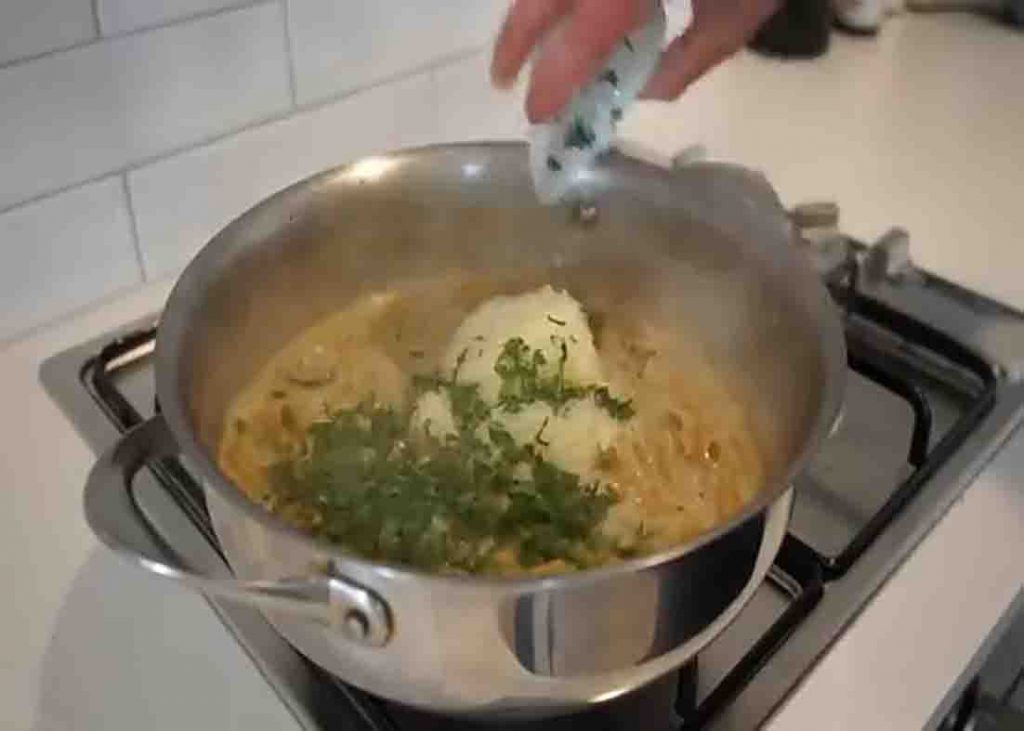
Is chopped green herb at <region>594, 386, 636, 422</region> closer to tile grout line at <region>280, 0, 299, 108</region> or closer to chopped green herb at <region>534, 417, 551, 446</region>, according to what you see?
chopped green herb at <region>534, 417, 551, 446</region>

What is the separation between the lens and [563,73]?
21.3 inches

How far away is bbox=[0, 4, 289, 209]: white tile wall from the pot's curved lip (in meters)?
0.13

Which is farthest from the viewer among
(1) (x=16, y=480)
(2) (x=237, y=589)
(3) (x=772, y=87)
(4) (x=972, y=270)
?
(3) (x=772, y=87)

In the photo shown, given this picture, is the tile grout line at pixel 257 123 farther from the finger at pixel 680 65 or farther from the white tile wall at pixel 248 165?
the finger at pixel 680 65

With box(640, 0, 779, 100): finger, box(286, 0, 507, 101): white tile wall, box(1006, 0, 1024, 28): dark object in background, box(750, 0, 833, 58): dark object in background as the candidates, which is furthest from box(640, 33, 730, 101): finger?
box(1006, 0, 1024, 28): dark object in background

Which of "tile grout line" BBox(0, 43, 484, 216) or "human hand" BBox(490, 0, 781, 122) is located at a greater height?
"human hand" BBox(490, 0, 781, 122)

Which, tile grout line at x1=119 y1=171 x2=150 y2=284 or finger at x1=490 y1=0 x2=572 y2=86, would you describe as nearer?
finger at x1=490 y1=0 x2=572 y2=86

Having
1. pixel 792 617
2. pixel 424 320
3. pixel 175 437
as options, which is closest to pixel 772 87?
pixel 424 320

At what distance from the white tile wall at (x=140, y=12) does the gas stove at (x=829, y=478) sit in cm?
16

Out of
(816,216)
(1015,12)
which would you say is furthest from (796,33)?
(816,216)

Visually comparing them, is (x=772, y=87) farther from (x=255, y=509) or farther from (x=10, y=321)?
(x=255, y=509)

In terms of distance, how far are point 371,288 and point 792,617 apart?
0.90 feet

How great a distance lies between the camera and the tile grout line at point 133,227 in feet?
2.38

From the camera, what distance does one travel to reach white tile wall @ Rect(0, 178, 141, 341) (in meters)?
0.70
